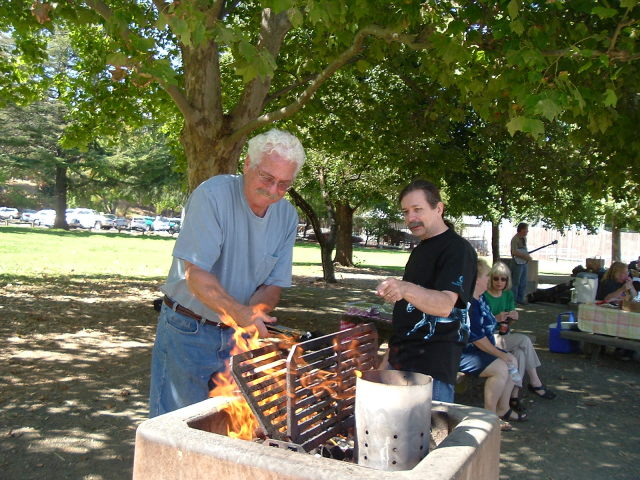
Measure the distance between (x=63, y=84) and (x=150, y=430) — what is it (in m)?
12.3

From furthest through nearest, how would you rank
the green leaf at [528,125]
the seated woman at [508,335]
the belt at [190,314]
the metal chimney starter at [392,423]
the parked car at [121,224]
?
the parked car at [121,224]
the seated woman at [508,335]
the green leaf at [528,125]
the belt at [190,314]
the metal chimney starter at [392,423]

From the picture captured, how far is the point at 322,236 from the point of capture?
51.4ft

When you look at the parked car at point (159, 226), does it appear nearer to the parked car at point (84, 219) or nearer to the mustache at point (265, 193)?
the parked car at point (84, 219)

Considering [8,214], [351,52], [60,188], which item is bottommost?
[8,214]

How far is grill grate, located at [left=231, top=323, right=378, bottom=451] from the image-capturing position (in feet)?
7.38

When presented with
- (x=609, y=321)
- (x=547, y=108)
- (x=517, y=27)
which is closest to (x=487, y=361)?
(x=547, y=108)

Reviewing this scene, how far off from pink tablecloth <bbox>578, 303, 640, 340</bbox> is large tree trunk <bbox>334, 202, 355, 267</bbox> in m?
15.8

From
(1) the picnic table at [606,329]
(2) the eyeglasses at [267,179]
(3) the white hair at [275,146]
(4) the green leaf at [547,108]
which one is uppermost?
(4) the green leaf at [547,108]

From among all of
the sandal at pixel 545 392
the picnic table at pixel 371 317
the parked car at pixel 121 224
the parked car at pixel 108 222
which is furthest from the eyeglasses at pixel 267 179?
the parked car at pixel 121 224

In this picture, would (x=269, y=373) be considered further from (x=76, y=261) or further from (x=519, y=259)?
(x=76, y=261)

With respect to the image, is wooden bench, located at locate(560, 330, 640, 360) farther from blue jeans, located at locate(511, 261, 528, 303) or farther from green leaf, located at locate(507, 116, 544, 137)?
blue jeans, located at locate(511, 261, 528, 303)

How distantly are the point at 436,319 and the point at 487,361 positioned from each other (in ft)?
9.04

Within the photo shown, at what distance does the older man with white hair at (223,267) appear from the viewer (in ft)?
8.81

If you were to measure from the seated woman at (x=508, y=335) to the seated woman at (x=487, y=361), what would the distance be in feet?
1.53
